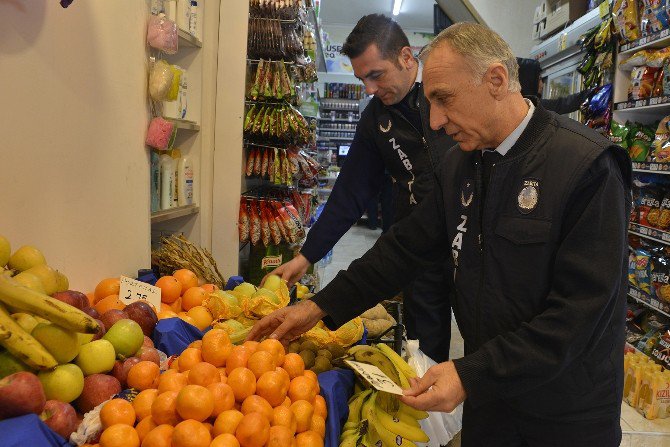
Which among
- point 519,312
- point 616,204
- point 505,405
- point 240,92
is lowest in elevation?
→ point 505,405

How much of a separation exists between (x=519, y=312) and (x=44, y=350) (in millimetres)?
1231

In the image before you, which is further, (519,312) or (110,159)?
(110,159)

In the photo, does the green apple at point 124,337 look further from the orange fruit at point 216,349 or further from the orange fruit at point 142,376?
the orange fruit at point 216,349

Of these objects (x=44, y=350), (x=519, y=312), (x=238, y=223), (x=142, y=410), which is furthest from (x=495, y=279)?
(x=238, y=223)

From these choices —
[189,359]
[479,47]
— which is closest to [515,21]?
[479,47]

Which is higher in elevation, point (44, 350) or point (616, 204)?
point (616, 204)

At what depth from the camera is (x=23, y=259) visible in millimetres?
1665

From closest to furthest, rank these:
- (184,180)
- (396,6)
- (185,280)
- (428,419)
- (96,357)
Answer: (96,357) < (428,419) < (185,280) < (184,180) < (396,6)

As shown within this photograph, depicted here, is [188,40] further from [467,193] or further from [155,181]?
[467,193]

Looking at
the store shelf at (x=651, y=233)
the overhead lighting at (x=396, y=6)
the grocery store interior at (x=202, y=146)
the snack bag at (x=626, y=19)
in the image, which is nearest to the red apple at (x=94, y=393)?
the grocery store interior at (x=202, y=146)

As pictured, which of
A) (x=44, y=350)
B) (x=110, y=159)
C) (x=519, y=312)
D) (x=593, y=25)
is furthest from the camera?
(x=593, y=25)

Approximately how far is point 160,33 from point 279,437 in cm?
214

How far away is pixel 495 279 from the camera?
1498mm

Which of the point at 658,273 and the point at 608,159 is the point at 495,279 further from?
the point at 658,273
